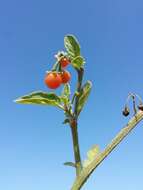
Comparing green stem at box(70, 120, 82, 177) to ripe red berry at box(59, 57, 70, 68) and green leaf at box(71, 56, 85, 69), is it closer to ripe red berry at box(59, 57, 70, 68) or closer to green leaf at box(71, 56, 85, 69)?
green leaf at box(71, 56, 85, 69)

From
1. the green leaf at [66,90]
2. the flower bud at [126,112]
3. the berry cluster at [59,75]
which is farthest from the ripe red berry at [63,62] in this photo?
the flower bud at [126,112]

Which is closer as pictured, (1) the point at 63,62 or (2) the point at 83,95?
(2) the point at 83,95

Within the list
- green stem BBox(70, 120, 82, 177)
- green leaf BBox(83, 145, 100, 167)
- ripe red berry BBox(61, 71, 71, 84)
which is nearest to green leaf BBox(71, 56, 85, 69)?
ripe red berry BBox(61, 71, 71, 84)

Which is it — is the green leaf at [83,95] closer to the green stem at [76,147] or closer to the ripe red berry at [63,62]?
the green stem at [76,147]

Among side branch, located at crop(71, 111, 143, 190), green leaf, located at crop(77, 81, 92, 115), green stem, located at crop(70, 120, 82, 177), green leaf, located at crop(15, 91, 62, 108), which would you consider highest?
green leaf, located at crop(15, 91, 62, 108)

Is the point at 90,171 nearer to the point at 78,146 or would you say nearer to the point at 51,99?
the point at 78,146

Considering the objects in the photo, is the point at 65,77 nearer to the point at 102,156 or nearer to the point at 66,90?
the point at 66,90

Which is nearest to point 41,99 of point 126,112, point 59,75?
point 59,75
